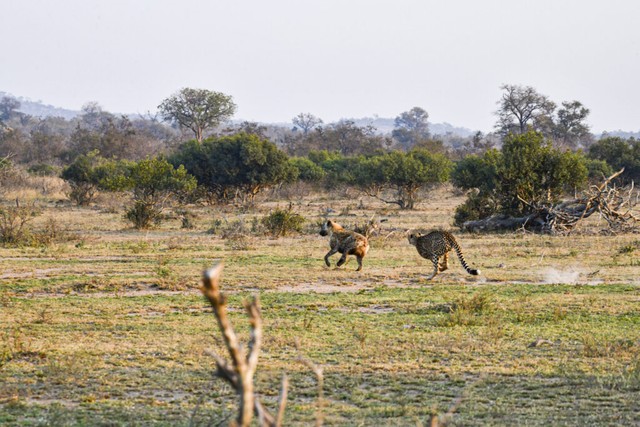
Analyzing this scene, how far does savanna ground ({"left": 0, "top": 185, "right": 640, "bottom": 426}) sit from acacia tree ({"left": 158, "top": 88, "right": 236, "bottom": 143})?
177 ft

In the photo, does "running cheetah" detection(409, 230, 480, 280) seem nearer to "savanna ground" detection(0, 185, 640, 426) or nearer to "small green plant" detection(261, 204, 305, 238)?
"savanna ground" detection(0, 185, 640, 426)

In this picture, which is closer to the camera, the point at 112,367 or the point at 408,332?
the point at 112,367

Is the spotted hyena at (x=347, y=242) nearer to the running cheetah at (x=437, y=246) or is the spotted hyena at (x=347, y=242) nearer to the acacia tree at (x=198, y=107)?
the running cheetah at (x=437, y=246)

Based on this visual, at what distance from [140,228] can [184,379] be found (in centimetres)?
2088

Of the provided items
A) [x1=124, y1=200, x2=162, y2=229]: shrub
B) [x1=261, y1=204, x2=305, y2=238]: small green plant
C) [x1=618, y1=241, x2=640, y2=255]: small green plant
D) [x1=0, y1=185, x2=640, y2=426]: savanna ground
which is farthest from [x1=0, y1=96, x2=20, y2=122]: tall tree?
[x1=618, y1=241, x2=640, y2=255]: small green plant

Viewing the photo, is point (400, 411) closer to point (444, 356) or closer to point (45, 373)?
point (444, 356)

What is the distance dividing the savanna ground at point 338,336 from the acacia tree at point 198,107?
177 ft

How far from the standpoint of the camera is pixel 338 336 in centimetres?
1081

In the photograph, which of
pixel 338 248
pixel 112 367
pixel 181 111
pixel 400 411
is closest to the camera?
pixel 400 411

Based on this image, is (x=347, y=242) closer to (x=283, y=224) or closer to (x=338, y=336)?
(x=338, y=336)

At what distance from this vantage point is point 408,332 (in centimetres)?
1109

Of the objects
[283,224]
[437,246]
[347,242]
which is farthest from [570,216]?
[347,242]

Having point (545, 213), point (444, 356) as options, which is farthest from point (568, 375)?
point (545, 213)

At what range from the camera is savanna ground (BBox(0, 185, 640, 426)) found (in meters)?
7.62
